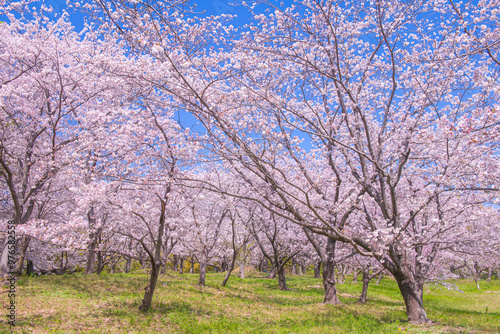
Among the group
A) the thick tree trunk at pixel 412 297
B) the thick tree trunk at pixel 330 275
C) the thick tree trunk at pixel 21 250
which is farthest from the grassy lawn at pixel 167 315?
the thick tree trunk at pixel 21 250

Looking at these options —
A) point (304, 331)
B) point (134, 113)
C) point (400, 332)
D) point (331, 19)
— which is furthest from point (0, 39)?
point (400, 332)

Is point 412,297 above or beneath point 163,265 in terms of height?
above

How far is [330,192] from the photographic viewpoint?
16328 millimetres

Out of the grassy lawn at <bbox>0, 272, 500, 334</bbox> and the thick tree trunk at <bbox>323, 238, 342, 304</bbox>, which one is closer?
the grassy lawn at <bbox>0, 272, 500, 334</bbox>

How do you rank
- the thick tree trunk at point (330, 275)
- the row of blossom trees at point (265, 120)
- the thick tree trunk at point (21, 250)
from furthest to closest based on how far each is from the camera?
the thick tree trunk at point (21, 250), the thick tree trunk at point (330, 275), the row of blossom trees at point (265, 120)

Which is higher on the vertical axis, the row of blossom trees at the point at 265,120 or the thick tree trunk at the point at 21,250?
the row of blossom trees at the point at 265,120

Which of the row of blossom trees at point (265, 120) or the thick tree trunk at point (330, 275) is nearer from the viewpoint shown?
the row of blossom trees at point (265, 120)

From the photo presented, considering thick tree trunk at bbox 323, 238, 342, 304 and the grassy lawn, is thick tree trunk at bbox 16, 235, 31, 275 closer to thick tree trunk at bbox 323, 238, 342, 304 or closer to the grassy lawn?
the grassy lawn

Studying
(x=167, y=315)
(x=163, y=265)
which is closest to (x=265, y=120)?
(x=167, y=315)

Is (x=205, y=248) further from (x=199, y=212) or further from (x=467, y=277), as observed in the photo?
(x=467, y=277)

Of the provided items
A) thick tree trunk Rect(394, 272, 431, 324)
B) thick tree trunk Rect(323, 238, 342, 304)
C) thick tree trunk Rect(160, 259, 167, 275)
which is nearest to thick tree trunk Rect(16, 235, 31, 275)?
thick tree trunk Rect(160, 259, 167, 275)

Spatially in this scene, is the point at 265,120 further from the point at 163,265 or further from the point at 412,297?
the point at 163,265

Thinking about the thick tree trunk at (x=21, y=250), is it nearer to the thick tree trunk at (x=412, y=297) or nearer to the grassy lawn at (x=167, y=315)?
the grassy lawn at (x=167, y=315)

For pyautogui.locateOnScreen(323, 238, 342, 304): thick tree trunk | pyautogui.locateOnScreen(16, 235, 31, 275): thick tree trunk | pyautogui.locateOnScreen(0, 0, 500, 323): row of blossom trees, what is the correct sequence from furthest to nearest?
pyautogui.locateOnScreen(16, 235, 31, 275): thick tree trunk
pyautogui.locateOnScreen(323, 238, 342, 304): thick tree trunk
pyautogui.locateOnScreen(0, 0, 500, 323): row of blossom trees
